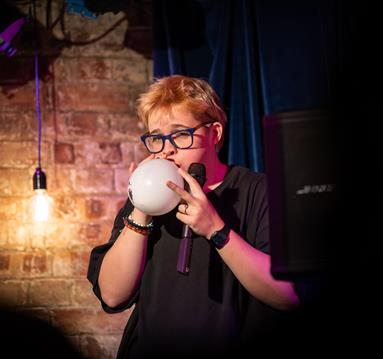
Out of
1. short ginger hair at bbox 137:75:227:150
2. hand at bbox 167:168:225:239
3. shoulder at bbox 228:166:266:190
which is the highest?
short ginger hair at bbox 137:75:227:150

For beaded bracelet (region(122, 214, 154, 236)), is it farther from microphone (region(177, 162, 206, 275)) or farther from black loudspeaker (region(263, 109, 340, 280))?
black loudspeaker (region(263, 109, 340, 280))

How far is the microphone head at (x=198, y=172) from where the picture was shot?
122 centimetres

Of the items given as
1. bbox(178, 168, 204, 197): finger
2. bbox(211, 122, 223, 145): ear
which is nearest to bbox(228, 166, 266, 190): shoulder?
bbox(211, 122, 223, 145): ear

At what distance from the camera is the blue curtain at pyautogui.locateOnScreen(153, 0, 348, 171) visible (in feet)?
6.08

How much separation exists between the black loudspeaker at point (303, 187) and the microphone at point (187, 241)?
34 centimetres

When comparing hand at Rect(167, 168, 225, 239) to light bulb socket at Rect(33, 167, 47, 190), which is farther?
light bulb socket at Rect(33, 167, 47, 190)

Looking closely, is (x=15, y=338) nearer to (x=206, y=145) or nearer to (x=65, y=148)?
(x=65, y=148)

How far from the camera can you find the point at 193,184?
1145 mm

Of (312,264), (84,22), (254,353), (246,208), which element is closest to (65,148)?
(84,22)

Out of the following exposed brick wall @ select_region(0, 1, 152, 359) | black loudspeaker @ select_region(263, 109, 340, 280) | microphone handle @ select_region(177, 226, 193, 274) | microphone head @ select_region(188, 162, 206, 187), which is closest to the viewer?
black loudspeaker @ select_region(263, 109, 340, 280)

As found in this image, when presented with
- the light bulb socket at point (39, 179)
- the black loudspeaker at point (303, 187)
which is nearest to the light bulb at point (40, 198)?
the light bulb socket at point (39, 179)

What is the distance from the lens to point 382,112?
787 millimetres

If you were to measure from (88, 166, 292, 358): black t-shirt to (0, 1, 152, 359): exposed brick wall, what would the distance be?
2.19 feet

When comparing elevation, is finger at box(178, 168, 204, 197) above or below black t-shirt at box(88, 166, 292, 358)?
above
